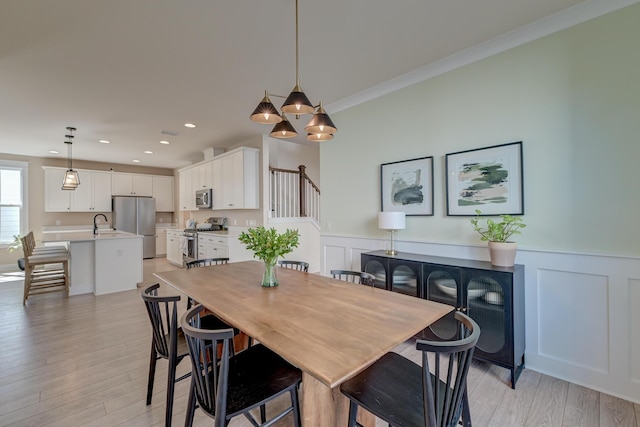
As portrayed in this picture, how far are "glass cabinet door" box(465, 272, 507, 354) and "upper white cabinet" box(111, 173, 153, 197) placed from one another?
8.56 metres

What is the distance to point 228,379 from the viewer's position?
4.23 ft

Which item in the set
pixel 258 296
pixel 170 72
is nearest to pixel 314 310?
pixel 258 296

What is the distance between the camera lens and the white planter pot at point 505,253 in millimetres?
2180

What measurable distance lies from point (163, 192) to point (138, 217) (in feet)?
3.68

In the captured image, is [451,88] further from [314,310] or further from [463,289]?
[314,310]

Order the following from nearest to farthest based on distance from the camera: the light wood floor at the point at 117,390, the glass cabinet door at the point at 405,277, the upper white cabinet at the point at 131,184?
the light wood floor at the point at 117,390 < the glass cabinet door at the point at 405,277 < the upper white cabinet at the point at 131,184

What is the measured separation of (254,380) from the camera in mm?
1324

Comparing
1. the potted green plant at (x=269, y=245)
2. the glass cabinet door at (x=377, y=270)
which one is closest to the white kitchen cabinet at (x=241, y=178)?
the glass cabinet door at (x=377, y=270)

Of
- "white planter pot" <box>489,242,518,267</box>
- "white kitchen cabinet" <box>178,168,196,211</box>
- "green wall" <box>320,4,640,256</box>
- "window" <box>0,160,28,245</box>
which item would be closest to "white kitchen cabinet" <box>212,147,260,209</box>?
"white kitchen cabinet" <box>178,168,196,211</box>

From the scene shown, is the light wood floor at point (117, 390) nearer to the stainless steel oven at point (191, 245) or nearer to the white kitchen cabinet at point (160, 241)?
the stainless steel oven at point (191, 245)

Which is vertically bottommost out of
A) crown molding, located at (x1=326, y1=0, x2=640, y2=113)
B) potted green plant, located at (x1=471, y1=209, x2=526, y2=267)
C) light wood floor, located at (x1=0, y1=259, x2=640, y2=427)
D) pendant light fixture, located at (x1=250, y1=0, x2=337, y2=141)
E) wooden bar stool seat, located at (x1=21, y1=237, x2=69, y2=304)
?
light wood floor, located at (x1=0, y1=259, x2=640, y2=427)

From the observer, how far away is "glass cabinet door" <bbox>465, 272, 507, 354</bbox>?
2.12 meters

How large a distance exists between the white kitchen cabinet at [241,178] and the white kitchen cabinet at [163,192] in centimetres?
394

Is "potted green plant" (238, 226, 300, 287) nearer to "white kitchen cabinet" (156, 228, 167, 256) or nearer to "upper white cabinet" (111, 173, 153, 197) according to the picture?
"white kitchen cabinet" (156, 228, 167, 256)
